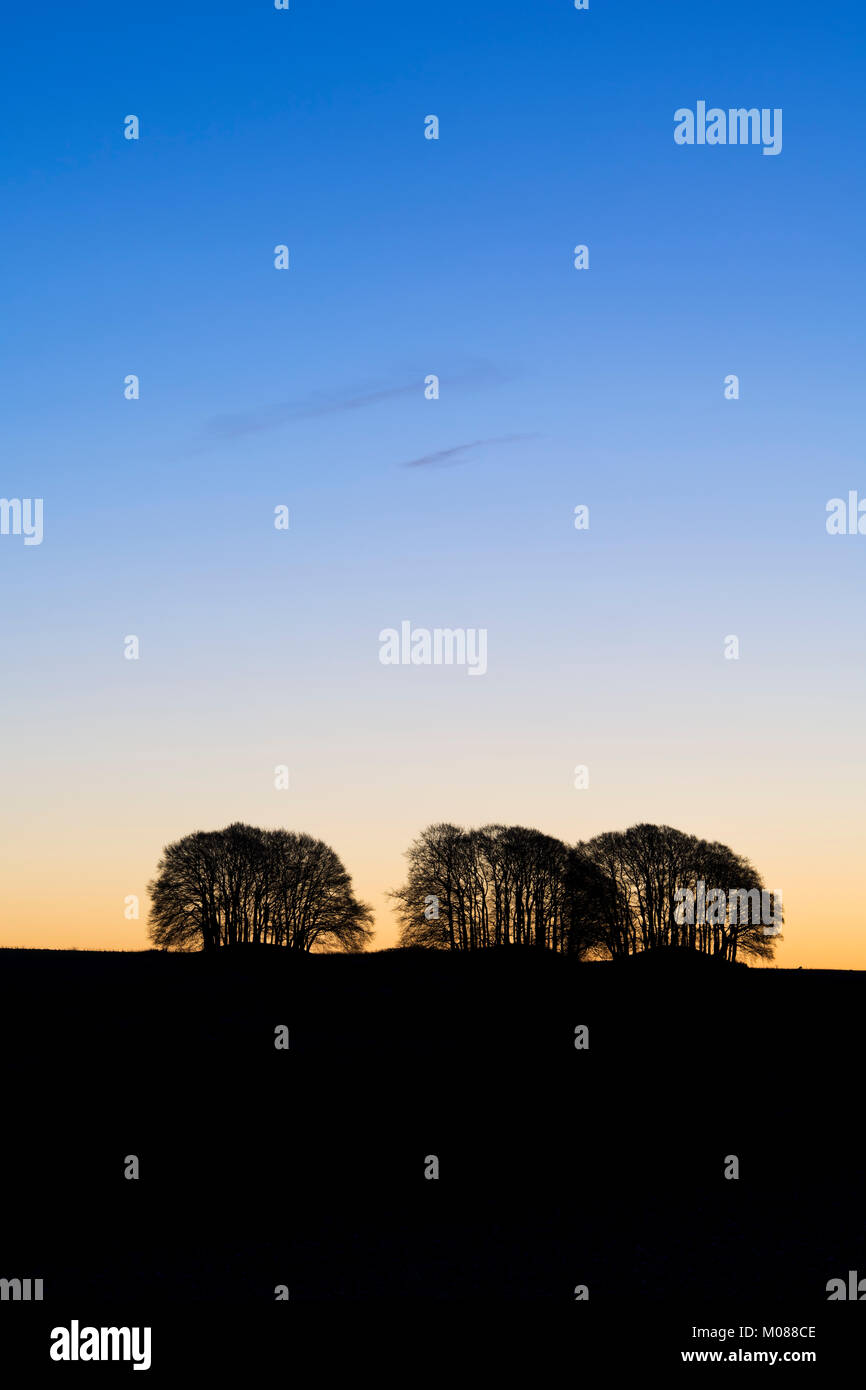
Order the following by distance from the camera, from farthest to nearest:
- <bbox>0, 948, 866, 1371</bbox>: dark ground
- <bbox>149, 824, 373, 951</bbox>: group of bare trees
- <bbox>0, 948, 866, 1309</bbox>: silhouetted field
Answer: <bbox>149, 824, 373, 951</bbox>: group of bare trees < <bbox>0, 948, 866, 1309</bbox>: silhouetted field < <bbox>0, 948, 866, 1371</bbox>: dark ground

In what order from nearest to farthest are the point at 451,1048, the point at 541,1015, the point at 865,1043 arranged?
1. the point at 451,1048
2. the point at 541,1015
3. the point at 865,1043

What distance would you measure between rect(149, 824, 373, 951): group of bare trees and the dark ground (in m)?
34.6

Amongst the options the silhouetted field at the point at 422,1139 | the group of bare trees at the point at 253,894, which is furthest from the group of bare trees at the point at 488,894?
the silhouetted field at the point at 422,1139

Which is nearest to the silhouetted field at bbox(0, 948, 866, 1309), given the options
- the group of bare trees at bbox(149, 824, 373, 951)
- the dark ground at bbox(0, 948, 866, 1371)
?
the dark ground at bbox(0, 948, 866, 1371)

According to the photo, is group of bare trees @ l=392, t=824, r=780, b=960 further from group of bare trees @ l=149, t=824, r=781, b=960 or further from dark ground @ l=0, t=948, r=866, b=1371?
dark ground @ l=0, t=948, r=866, b=1371

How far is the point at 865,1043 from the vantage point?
171 ft

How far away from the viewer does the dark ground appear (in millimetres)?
23891

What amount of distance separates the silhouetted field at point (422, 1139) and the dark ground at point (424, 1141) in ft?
0.35

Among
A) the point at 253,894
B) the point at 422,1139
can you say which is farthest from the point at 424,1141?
the point at 253,894

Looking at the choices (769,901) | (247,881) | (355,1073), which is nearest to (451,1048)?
(355,1073)

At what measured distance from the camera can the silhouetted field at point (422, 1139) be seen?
79.7 ft
